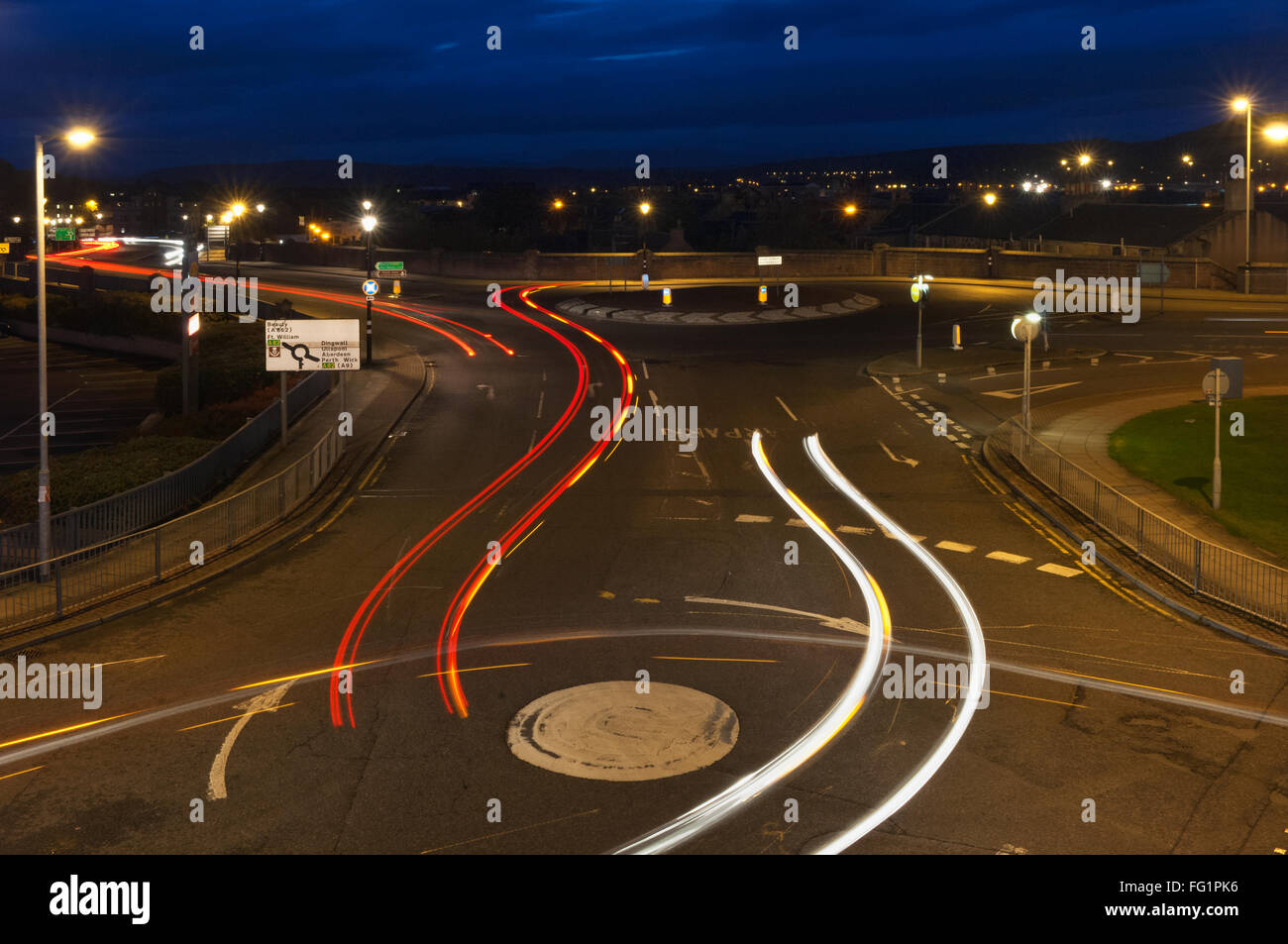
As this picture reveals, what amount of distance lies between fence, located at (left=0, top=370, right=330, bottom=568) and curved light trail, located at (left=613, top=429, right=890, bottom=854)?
14271 millimetres

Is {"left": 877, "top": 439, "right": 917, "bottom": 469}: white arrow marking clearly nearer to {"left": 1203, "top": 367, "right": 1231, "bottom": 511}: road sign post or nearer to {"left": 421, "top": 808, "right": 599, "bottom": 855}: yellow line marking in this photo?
{"left": 1203, "top": 367, "right": 1231, "bottom": 511}: road sign post

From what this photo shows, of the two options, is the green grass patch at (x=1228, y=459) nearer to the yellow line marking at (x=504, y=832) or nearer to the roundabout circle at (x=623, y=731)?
the roundabout circle at (x=623, y=731)

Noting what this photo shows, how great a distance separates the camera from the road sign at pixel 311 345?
1281 inches

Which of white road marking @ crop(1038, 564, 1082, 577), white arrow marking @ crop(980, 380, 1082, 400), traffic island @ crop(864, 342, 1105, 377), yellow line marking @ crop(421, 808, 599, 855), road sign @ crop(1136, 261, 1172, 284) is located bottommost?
yellow line marking @ crop(421, 808, 599, 855)

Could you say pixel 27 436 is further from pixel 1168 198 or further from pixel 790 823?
pixel 1168 198

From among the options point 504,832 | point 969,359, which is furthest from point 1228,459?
point 504,832

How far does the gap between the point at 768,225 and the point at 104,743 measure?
124461mm

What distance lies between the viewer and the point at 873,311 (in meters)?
63.0

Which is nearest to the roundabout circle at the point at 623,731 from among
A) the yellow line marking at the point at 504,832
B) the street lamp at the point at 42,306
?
the yellow line marking at the point at 504,832

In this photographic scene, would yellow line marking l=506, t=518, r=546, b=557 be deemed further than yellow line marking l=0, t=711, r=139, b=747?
Yes

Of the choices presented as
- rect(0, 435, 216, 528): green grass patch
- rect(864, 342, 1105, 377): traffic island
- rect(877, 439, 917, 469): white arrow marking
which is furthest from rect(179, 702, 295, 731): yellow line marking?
rect(864, 342, 1105, 377): traffic island

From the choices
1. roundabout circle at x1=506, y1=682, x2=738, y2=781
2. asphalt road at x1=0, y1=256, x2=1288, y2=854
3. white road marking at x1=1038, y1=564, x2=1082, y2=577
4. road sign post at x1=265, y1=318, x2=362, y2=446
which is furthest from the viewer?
road sign post at x1=265, y1=318, x2=362, y2=446

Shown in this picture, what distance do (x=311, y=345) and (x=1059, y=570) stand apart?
2094 cm

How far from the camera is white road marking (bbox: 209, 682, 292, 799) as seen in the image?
12.9m
